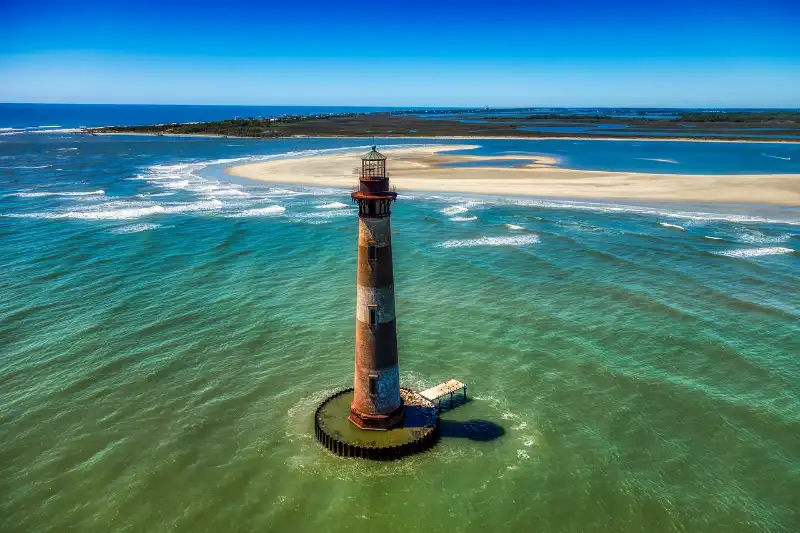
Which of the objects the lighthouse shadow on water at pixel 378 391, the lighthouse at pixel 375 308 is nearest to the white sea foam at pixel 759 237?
the lighthouse shadow on water at pixel 378 391

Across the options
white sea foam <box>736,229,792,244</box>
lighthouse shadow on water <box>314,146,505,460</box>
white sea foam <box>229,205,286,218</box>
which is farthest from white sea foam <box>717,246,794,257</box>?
white sea foam <box>229,205,286,218</box>

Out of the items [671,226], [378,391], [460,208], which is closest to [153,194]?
[460,208]

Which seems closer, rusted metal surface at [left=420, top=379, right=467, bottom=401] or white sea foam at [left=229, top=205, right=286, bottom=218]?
rusted metal surface at [left=420, top=379, right=467, bottom=401]

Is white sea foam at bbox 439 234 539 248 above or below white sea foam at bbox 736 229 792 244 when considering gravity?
below

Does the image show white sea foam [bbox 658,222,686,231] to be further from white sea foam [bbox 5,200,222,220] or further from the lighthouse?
white sea foam [bbox 5,200,222,220]

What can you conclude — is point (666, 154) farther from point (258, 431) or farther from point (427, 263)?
point (258, 431)

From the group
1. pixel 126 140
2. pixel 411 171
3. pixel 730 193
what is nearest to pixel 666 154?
pixel 730 193

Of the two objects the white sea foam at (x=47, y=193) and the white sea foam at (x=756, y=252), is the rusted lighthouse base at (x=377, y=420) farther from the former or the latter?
the white sea foam at (x=47, y=193)
